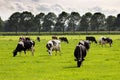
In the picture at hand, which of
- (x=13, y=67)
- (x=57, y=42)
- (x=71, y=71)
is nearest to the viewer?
(x=71, y=71)

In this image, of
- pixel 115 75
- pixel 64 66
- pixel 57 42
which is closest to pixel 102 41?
pixel 57 42

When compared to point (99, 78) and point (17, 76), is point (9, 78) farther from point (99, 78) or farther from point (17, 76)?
point (99, 78)

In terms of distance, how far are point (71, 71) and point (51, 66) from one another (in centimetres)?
289

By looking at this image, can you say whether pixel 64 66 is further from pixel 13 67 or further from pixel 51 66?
pixel 13 67

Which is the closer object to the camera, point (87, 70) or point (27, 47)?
point (87, 70)

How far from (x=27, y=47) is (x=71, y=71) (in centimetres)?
1446

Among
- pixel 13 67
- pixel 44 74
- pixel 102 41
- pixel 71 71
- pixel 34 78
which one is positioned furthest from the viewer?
pixel 102 41

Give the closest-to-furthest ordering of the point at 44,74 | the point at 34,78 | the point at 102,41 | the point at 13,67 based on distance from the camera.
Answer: the point at 34,78 → the point at 44,74 → the point at 13,67 → the point at 102,41

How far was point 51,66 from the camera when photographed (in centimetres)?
2473

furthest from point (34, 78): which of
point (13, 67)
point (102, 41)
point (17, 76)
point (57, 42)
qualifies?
point (102, 41)

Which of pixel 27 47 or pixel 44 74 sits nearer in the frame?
pixel 44 74

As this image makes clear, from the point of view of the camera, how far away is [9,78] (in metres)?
19.3

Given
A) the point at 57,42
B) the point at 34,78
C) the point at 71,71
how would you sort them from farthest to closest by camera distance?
1. the point at 57,42
2. the point at 71,71
3. the point at 34,78

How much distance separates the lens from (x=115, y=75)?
2012 cm
